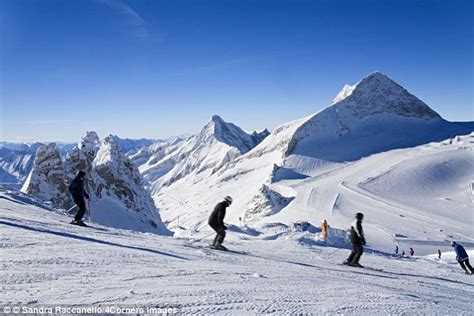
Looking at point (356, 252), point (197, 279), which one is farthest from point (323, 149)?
point (197, 279)

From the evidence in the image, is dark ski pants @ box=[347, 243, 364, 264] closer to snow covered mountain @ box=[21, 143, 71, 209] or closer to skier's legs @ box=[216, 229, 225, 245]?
skier's legs @ box=[216, 229, 225, 245]

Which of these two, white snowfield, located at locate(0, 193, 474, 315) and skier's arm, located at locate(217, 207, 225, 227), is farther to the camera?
skier's arm, located at locate(217, 207, 225, 227)

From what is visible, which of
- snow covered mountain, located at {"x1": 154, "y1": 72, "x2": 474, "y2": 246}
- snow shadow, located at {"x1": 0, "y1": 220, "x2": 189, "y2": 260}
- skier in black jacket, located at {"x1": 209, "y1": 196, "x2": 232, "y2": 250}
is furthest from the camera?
snow covered mountain, located at {"x1": 154, "y1": 72, "x2": 474, "y2": 246}

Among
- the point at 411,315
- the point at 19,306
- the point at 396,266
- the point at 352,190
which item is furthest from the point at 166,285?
the point at 352,190

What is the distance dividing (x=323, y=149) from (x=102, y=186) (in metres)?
76.6

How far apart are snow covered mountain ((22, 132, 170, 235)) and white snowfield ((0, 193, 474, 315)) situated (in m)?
20.4

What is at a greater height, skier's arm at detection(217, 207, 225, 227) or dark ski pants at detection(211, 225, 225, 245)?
skier's arm at detection(217, 207, 225, 227)

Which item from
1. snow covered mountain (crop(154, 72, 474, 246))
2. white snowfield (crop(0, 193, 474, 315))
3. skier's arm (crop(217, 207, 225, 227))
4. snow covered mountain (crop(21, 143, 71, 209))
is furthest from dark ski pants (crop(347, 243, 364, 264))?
snow covered mountain (crop(154, 72, 474, 246))

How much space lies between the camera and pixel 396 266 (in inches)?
488

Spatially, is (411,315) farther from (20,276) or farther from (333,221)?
(333,221)

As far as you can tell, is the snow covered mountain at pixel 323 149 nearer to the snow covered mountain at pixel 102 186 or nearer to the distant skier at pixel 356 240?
the snow covered mountain at pixel 102 186

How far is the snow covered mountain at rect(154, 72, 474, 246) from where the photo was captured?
69.4m

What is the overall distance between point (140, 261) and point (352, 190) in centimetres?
6062

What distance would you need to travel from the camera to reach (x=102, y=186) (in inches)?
1462
